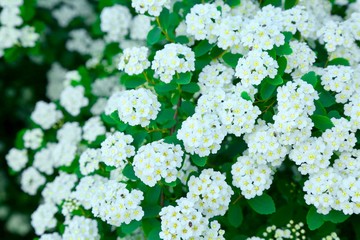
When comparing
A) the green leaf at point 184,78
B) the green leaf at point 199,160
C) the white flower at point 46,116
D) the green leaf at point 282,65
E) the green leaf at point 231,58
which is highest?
the green leaf at point 282,65

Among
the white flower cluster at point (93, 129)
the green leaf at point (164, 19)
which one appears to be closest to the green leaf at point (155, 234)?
the white flower cluster at point (93, 129)

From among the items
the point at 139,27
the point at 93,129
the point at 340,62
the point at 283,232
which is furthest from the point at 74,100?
the point at 340,62

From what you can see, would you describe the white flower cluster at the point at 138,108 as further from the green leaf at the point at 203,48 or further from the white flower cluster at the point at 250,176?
the white flower cluster at the point at 250,176

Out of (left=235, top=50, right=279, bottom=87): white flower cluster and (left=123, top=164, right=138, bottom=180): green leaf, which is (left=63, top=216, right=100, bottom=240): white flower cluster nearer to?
(left=123, top=164, right=138, bottom=180): green leaf

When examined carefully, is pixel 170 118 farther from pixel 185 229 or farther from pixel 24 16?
pixel 24 16

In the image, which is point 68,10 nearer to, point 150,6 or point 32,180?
point 32,180

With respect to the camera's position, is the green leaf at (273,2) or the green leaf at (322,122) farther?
the green leaf at (273,2)
